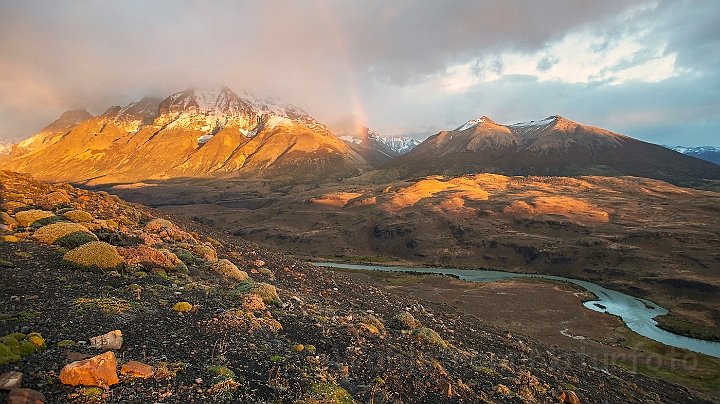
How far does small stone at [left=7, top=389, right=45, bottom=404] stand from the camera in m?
6.84

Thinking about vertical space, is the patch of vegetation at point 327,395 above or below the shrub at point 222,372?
below

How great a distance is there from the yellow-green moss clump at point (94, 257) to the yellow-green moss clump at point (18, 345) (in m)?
7.36

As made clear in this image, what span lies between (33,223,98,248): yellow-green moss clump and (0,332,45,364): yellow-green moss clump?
35.2ft

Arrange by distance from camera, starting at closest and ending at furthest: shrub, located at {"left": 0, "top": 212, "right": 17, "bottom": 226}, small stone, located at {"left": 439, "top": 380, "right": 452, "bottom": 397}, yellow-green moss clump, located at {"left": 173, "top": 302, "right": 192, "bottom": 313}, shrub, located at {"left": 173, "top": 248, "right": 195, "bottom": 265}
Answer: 1. yellow-green moss clump, located at {"left": 173, "top": 302, "right": 192, "bottom": 313}
2. small stone, located at {"left": 439, "top": 380, "right": 452, "bottom": 397}
3. shrub, located at {"left": 0, "top": 212, "right": 17, "bottom": 226}
4. shrub, located at {"left": 173, "top": 248, "right": 195, "bottom": 265}

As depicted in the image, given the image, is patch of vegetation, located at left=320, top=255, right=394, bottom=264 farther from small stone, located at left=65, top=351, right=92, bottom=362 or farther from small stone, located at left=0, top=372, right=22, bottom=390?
small stone, located at left=0, top=372, right=22, bottom=390

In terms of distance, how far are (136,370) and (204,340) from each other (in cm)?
303

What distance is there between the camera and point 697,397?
31.9m

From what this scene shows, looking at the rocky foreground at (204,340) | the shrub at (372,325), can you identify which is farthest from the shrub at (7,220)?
the shrub at (372,325)

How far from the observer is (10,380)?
7.34 m

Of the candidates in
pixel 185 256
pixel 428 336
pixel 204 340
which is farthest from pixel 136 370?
pixel 428 336

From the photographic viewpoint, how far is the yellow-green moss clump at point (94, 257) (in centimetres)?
1598

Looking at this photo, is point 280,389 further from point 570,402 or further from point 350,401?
point 570,402

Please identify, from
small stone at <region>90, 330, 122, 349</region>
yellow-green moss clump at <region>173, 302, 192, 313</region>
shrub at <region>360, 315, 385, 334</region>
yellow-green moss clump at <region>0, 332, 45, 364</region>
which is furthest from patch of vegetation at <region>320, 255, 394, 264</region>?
yellow-green moss clump at <region>0, 332, 45, 364</region>

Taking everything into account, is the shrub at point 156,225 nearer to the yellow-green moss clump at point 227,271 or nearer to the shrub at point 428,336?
the yellow-green moss clump at point 227,271
